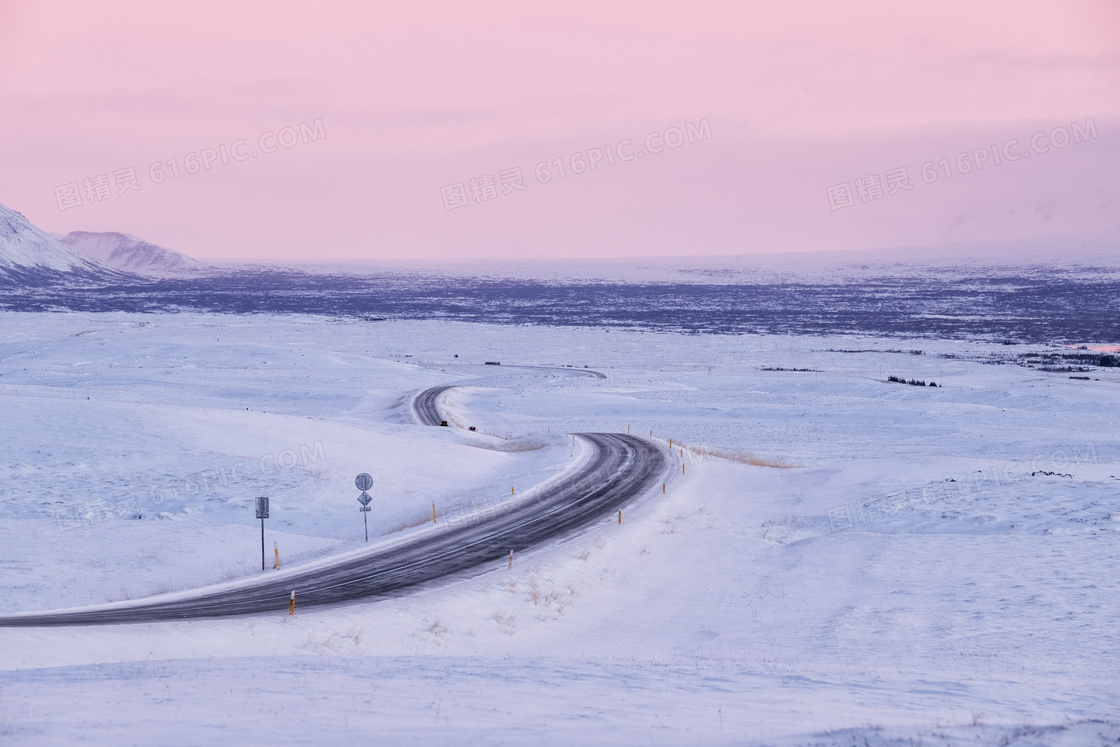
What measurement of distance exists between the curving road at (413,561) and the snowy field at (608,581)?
1045 mm

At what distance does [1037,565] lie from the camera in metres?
22.3

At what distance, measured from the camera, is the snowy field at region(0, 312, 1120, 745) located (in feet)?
36.2

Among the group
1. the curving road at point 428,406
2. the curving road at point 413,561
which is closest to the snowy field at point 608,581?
the curving road at point 413,561

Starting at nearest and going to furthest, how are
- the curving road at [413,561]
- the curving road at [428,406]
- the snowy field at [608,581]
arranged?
the snowy field at [608,581] < the curving road at [413,561] < the curving road at [428,406]

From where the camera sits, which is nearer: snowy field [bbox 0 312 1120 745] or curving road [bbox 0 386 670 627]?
snowy field [bbox 0 312 1120 745]

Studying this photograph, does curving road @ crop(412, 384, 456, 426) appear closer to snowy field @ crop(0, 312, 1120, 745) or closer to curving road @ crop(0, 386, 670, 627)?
snowy field @ crop(0, 312, 1120, 745)

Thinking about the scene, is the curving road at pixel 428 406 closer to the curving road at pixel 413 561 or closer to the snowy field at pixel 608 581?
the snowy field at pixel 608 581

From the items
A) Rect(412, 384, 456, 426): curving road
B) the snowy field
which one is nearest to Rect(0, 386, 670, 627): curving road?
the snowy field

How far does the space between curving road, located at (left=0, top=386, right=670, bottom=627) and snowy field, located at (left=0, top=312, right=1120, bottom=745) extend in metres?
1.04

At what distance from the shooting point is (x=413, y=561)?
78.5 ft

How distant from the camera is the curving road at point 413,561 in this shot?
18781 millimetres

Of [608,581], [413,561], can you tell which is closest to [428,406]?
[413,561]

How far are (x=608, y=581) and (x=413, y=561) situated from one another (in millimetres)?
5191

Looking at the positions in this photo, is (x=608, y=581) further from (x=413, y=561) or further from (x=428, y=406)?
(x=428, y=406)
